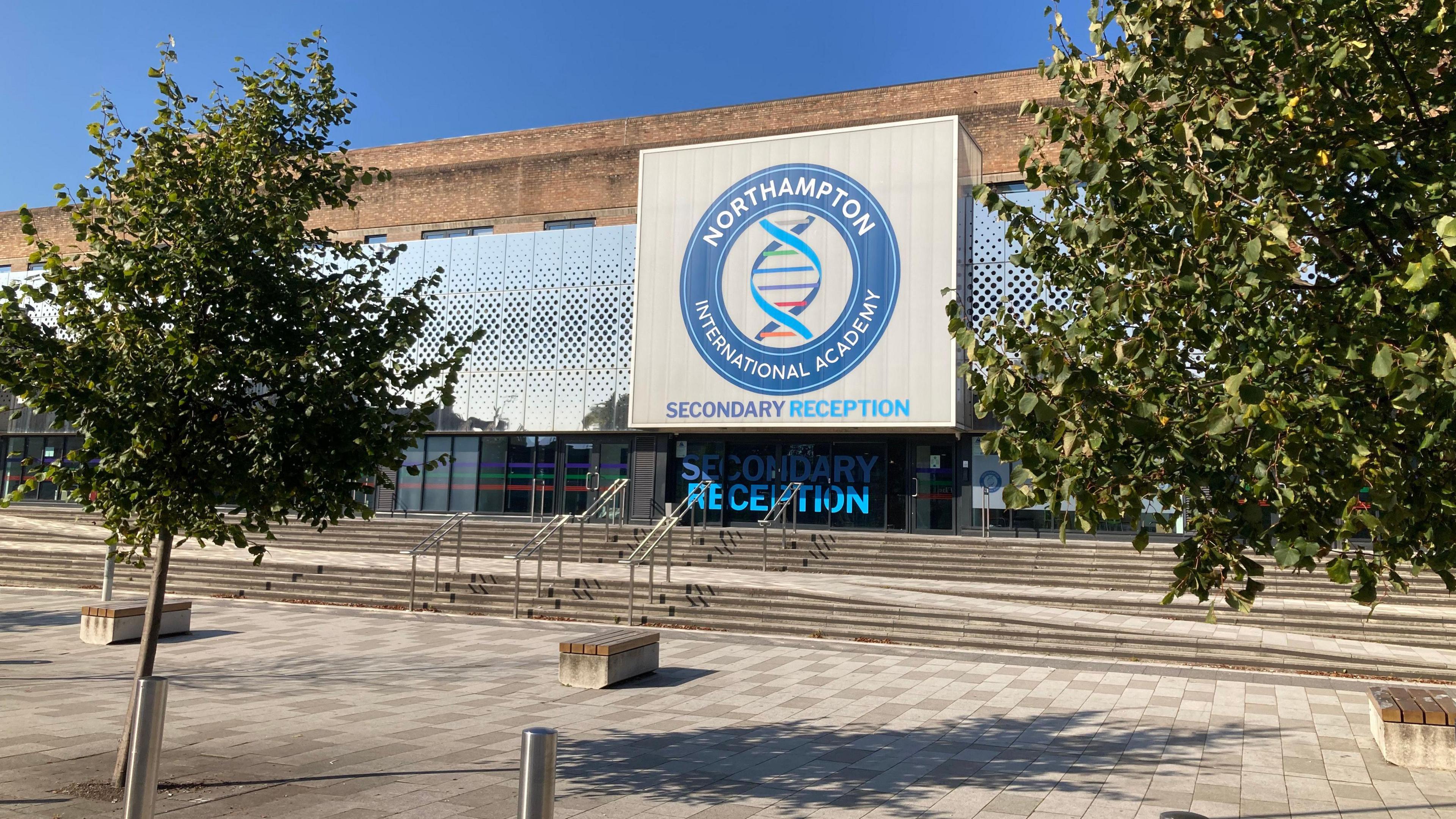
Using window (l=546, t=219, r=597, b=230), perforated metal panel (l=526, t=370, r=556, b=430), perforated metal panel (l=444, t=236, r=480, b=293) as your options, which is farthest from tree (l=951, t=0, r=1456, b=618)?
window (l=546, t=219, r=597, b=230)

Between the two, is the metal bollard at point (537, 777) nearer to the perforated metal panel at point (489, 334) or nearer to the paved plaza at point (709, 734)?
the paved plaza at point (709, 734)

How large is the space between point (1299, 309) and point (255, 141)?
6.57m

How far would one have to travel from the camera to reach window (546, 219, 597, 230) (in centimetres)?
3059

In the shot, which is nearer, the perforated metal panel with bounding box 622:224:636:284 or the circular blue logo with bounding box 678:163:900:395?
the circular blue logo with bounding box 678:163:900:395

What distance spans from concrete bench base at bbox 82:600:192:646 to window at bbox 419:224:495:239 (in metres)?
20.4

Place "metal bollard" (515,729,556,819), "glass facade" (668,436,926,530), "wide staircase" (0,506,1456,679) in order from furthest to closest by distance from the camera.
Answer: "glass facade" (668,436,926,530), "wide staircase" (0,506,1456,679), "metal bollard" (515,729,556,819)

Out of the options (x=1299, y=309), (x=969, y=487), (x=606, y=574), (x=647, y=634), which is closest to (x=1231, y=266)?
(x=1299, y=309)

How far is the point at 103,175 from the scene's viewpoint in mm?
6719

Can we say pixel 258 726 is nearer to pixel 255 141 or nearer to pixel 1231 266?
pixel 255 141

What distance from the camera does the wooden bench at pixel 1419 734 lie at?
279 inches

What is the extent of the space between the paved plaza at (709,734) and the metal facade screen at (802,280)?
10817mm

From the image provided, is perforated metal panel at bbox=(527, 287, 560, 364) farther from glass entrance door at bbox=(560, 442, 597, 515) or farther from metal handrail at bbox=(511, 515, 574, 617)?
metal handrail at bbox=(511, 515, 574, 617)

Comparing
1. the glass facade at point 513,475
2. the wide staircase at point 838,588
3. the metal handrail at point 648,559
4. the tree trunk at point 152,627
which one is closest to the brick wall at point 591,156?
the glass facade at point 513,475

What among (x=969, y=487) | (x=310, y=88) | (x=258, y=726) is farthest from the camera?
(x=969, y=487)
